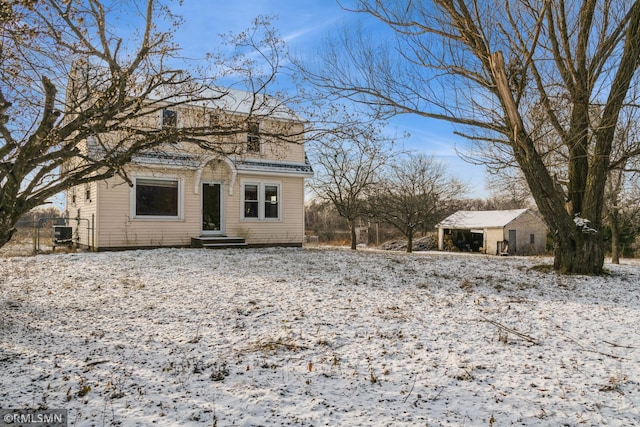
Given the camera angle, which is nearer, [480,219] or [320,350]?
[320,350]

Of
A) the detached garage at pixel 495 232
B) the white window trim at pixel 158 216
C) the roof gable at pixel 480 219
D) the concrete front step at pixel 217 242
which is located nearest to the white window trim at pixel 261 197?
the concrete front step at pixel 217 242

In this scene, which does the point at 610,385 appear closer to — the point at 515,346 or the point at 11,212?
the point at 515,346

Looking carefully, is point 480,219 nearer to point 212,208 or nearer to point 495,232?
point 495,232

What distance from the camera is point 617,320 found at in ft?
17.8

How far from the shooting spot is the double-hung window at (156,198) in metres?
13.4

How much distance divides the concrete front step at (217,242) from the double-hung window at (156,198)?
1.08 metres

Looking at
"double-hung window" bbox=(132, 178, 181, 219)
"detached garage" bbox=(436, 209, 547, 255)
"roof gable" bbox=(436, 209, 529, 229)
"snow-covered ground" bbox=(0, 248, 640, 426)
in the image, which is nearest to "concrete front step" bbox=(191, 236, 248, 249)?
"double-hung window" bbox=(132, 178, 181, 219)

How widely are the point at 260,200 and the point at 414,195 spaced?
12991 millimetres

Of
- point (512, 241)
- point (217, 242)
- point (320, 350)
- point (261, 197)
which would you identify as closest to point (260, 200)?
point (261, 197)

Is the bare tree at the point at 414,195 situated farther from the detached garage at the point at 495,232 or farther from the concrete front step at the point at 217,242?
the concrete front step at the point at 217,242

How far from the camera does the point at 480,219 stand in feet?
109

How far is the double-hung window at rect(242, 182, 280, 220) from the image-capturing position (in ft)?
49.6

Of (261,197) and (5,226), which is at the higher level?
(261,197)

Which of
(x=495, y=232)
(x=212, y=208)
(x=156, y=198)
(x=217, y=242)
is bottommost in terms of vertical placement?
(x=217, y=242)
